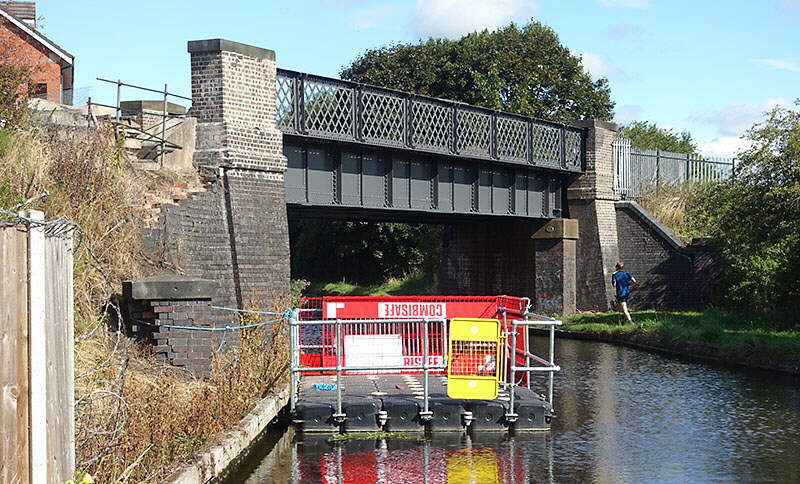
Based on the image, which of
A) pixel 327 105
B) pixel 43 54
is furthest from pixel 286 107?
pixel 43 54

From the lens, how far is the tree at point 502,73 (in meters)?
52.6

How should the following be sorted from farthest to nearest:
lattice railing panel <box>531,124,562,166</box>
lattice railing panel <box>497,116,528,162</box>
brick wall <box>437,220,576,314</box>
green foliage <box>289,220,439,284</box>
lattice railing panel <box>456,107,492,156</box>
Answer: green foliage <box>289,220,439,284</box>, brick wall <box>437,220,576,314</box>, lattice railing panel <box>531,124,562,166</box>, lattice railing panel <box>497,116,528,162</box>, lattice railing panel <box>456,107,492,156</box>

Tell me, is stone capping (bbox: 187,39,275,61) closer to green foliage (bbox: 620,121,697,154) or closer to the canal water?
the canal water

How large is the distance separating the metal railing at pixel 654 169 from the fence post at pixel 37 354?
3151cm

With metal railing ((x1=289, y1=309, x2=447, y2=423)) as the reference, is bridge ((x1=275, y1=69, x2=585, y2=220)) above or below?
above

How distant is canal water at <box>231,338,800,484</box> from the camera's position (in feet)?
34.1

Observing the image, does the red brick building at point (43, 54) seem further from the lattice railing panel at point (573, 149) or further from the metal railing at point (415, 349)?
the metal railing at point (415, 349)

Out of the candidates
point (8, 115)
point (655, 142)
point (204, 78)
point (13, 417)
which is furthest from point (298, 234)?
point (13, 417)

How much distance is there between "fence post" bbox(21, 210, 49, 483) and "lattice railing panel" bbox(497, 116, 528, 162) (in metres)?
25.1

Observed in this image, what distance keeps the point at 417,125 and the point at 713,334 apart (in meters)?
9.10

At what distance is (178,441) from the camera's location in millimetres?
9570

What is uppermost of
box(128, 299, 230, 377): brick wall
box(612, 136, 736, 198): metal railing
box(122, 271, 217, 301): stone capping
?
box(612, 136, 736, 198): metal railing

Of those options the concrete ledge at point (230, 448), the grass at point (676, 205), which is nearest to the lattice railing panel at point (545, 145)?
the grass at point (676, 205)

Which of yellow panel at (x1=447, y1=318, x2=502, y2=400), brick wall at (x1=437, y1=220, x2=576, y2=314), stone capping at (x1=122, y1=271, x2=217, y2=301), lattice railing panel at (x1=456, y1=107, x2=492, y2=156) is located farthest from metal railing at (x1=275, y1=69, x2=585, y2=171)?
yellow panel at (x1=447, y1=318, x2=502, y2=400)
